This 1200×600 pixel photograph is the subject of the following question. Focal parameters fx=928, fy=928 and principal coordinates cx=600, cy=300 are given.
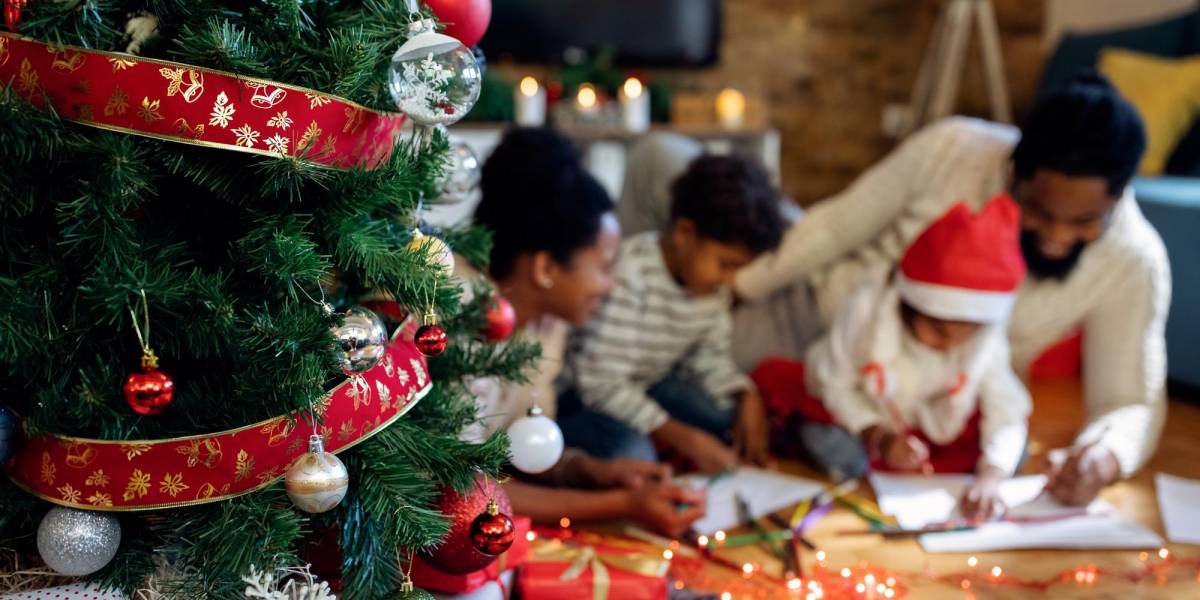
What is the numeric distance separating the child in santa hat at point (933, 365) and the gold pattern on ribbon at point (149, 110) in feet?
3.74

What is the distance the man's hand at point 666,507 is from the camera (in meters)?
1.29

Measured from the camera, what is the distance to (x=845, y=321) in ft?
5.37

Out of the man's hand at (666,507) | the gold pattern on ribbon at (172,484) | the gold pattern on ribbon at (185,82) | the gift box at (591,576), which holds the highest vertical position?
the gold pattern on ribbon at (185,82)

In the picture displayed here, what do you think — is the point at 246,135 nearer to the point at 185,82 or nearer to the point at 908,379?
the point at 185,82

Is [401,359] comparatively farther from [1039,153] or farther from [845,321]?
[1039,153]

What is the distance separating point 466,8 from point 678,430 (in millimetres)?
936

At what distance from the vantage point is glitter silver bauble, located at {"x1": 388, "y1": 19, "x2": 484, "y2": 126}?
28.5 inches

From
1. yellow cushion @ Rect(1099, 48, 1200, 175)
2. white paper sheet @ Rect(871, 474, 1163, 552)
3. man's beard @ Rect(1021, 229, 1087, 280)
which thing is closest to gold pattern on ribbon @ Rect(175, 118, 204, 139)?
white paper sheet @ Rect(871, 474, 1163, 552)

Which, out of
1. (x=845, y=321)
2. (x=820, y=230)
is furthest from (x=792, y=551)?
(x=820, y=230)

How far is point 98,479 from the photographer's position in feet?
2.39

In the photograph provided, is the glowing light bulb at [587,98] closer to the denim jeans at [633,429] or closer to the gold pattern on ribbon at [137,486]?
the denim jeans at [633,429]

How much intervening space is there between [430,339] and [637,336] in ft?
2.85

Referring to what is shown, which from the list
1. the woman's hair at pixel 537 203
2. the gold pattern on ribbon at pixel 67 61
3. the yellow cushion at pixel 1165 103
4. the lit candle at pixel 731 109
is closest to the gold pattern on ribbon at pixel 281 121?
the gold pattern on ribbon at pixel 67 61

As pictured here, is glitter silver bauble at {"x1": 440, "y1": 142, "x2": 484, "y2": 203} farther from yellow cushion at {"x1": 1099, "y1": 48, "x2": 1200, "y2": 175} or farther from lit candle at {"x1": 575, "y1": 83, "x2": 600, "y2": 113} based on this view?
lit candle at {"x1": 575, "y1": 83, "x2": 600, "y2": 113}
